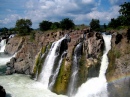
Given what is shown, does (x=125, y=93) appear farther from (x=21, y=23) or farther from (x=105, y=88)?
(x=21, y=23)

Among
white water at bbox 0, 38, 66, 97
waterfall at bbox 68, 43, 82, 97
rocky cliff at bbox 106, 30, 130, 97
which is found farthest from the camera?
white water at bbox 0, 38, 66, 97

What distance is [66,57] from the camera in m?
35.3

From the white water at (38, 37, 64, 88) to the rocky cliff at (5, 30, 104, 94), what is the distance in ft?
4.80

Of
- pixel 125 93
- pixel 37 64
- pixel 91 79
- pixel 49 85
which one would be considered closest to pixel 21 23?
pixel 37 64

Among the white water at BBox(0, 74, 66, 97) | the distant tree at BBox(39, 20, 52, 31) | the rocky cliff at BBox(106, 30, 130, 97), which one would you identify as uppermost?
the distant tree at BBox(39, 20, 52, 31)

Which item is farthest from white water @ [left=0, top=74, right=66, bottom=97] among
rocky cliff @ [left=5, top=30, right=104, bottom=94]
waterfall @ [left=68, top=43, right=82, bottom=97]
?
waterfall @ [left=68, top=43, right=82, bottom=97]

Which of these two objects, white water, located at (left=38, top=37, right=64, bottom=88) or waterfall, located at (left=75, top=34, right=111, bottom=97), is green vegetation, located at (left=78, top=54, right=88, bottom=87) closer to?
waterfall, located at (left=75, top=34, right=111, bottom=97)

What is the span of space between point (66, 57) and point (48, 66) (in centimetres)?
552

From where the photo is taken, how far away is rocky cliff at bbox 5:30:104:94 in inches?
1265

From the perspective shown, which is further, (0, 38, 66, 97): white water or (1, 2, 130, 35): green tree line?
(1, 2, 130, 35): green tree line

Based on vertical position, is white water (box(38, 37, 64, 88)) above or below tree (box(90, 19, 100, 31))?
below

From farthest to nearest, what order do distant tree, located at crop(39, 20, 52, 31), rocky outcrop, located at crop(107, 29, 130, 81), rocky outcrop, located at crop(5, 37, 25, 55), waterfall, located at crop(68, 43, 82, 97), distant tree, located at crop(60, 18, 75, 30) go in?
distant tree, located at crop(39, 20, 52, 31) < rocky outcrop, located at crop(5, 37, 25, 55) < distant tree, located at crop(60, 18, 75, 30) < waterfall, located at crop(68, 43, 82, 97) < rocky outcrop, located at crop(107, 29, 130, 81)

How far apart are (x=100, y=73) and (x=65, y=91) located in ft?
20.3

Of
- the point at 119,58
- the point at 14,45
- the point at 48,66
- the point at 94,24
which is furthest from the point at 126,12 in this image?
the point at 14,45
